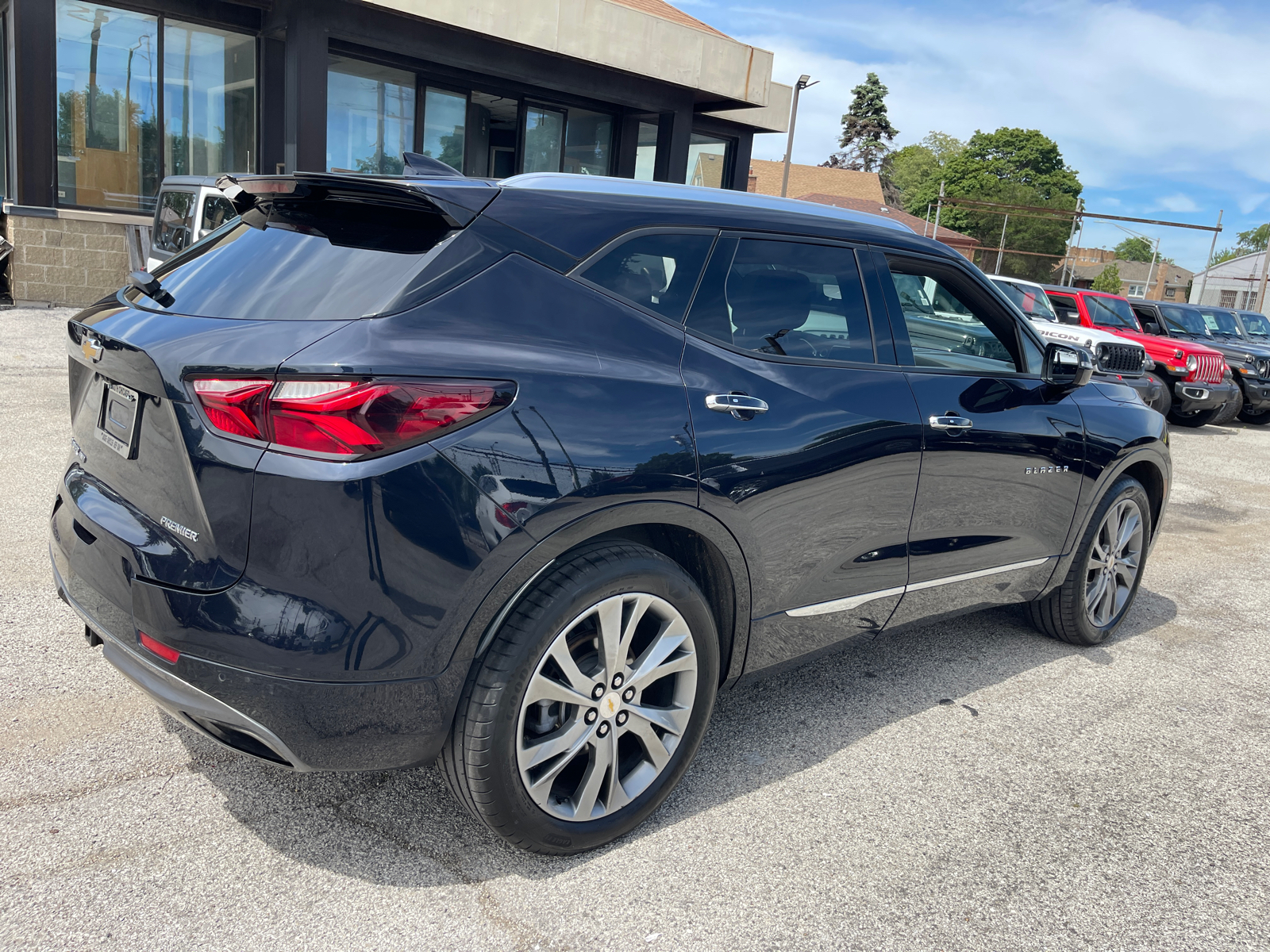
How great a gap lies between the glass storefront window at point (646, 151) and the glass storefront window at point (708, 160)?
946 mm

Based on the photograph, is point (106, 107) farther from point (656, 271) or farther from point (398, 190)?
point (656, 271)

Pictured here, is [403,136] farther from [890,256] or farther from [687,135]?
[890,256]

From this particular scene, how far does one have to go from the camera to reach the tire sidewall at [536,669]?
2377 millimetres

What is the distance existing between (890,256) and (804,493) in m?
1.05

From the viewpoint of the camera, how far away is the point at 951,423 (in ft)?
Answer: 11.3

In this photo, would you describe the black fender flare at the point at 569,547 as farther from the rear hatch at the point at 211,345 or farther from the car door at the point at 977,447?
the car door at the point at 977,447

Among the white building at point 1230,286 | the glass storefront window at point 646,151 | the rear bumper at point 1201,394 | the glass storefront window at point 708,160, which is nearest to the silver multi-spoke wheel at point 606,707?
the rear bumper at point 1201,394

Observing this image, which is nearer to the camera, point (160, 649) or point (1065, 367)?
A: point (160, 649)

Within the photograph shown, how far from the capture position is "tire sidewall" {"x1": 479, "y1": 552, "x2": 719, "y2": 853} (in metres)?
2.38

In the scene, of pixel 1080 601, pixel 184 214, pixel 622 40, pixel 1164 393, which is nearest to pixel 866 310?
pixel 1080 601

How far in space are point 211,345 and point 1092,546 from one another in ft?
12.3

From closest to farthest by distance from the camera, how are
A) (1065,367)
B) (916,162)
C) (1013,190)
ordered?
1. (1065,367)
2. (1013,190)
3. (916,162)

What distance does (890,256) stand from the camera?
3.46m

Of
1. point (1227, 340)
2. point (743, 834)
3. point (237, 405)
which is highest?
point (1227, 340)
